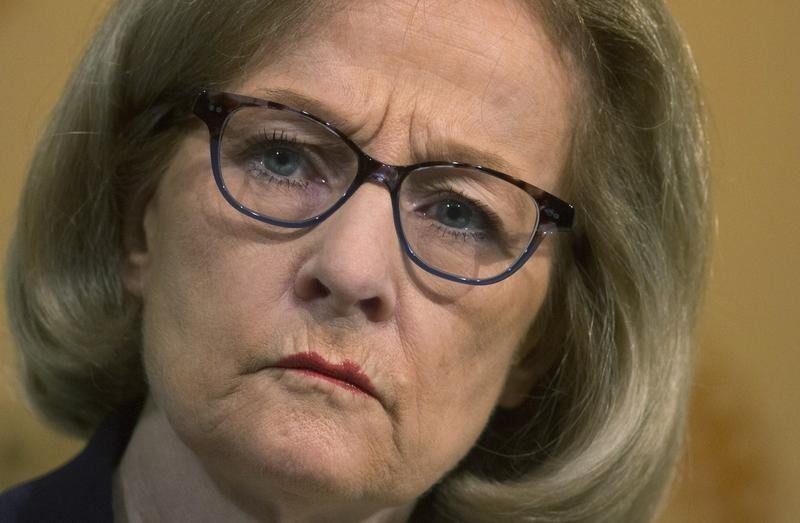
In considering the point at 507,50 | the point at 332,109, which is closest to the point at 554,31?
the point at 507,50

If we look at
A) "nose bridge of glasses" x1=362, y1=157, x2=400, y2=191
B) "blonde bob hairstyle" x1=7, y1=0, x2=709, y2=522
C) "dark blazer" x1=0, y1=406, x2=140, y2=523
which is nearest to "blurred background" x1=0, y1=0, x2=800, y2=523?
"blonde bob hairstyle" x1=7, y1=0, x2=709, y2=522

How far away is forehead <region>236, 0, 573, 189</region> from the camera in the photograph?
132 centimetres

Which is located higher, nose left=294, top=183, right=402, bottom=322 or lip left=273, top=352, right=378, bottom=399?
nose left=294, top=183, right=402, bottom=322

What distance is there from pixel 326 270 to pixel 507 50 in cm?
39

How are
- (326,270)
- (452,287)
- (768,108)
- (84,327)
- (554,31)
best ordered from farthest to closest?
(768,108) < (84,327) < (554,31) < (452,287) < (326,270)

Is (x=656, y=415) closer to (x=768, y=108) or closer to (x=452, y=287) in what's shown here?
(x=452, y=287)

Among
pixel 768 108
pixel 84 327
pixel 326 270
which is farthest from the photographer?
pixel 768 108

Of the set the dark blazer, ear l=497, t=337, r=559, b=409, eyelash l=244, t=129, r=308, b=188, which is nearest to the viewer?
eyelash l=244, t=129, r=308, b=188

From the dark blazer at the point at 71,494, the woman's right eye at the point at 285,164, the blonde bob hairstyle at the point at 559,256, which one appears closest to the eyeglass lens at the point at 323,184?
the woman's right eye at the point at 285,164

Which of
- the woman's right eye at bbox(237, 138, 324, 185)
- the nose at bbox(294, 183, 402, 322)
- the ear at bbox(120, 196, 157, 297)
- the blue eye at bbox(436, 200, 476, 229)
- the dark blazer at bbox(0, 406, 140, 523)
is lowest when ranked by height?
the dark blazer at bbox(0, 406, 140, 523)

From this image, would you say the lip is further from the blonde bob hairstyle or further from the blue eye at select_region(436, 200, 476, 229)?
the blonde bob hairstyle

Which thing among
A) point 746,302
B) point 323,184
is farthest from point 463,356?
point 746,302

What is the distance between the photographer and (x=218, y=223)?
131 cm

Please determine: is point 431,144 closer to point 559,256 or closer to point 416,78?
point 416,78
